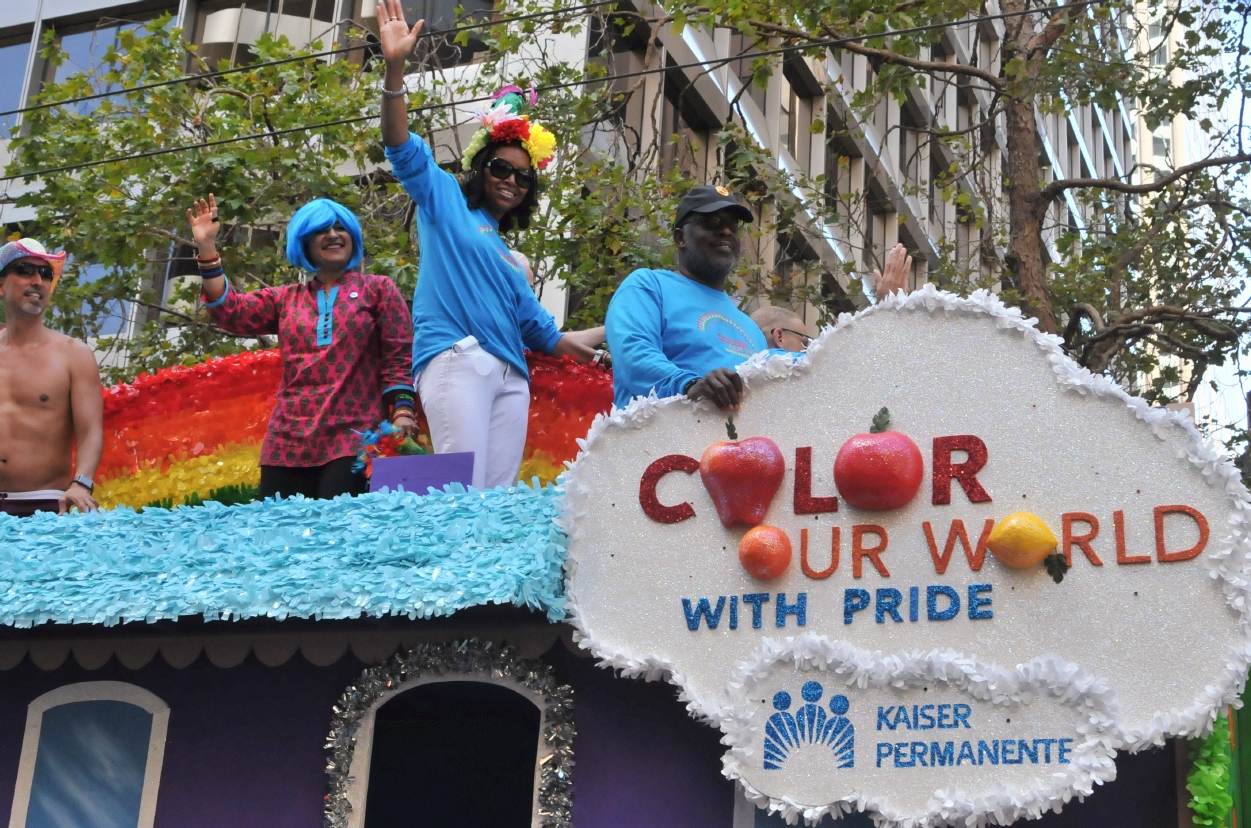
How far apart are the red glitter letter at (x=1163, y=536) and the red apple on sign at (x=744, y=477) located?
107 cm

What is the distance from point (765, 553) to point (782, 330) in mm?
2146

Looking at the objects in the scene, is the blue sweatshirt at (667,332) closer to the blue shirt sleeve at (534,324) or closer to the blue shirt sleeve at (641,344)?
the blue shirt sleeve at (641,344)

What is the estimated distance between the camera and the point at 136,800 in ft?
16.9

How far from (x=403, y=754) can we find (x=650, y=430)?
235 centimetres

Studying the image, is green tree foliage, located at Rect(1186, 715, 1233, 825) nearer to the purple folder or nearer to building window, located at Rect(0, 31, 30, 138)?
the purple folder

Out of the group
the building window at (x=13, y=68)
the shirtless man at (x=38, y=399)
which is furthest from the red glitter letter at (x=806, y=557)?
the building window at (x=13, y=68)

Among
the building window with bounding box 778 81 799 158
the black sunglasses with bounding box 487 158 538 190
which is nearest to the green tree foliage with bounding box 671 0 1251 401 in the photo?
the black sunglasses with bounding box 487 158 538 190

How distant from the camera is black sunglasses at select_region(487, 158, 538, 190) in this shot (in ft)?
18.7

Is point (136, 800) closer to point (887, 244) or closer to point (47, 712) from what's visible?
point (47, 712)

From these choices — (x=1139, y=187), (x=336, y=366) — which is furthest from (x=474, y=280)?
(x=1139, y=187)

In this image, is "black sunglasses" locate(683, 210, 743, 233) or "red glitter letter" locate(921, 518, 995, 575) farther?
"black sunglasses" locate(683, 210, 743, 233)

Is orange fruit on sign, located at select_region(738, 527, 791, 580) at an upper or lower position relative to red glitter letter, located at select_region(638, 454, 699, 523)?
lower

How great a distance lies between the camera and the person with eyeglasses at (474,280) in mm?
5352

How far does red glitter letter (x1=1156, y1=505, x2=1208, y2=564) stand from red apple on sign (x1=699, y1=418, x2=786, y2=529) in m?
1.07
